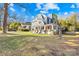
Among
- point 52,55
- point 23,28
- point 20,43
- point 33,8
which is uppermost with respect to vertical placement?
point 33,8

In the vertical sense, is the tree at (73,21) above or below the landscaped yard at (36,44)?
above

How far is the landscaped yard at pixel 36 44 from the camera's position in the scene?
5.60 ft

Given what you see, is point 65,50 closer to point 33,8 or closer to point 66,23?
point 66,23

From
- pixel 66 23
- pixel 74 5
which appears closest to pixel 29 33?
pixel 66 23

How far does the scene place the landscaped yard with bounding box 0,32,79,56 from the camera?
5.60 ft

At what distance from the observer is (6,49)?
1727 millimetres

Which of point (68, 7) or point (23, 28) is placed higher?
point (68, 7)

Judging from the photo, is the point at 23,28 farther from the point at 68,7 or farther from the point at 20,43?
the point at 68,7

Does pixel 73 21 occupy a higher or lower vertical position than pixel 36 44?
higher

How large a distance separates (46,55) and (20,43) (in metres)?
0.27

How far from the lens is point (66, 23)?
175cm

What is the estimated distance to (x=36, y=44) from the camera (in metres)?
1.74

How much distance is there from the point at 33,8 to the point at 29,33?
24cm

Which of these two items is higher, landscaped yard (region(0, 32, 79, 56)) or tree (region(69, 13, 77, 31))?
tree (region(69, 13, 77, 31))
